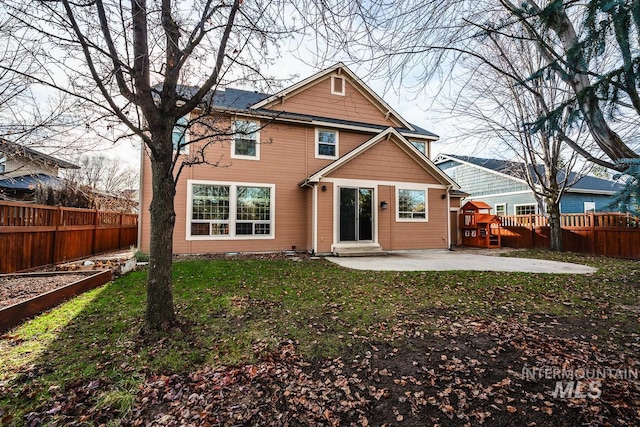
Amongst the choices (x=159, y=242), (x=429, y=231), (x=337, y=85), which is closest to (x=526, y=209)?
(x=429, y=231)

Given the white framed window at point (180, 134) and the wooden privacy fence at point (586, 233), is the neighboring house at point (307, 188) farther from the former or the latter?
the wooden privacy fence at point (586, 233)

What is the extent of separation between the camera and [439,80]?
164 inches

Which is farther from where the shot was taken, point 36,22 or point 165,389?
point 36,22

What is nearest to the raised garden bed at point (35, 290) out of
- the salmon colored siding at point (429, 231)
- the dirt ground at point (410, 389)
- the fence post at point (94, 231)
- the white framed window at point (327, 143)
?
the dirt ground at point (410, 389)

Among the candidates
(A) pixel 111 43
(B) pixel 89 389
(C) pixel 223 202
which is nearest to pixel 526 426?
(B) pixel 89 389

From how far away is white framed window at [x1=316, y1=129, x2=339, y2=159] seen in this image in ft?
40.4

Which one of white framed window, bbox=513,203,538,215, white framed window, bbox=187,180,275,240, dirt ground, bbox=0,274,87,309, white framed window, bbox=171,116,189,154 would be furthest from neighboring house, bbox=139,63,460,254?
white framed window, bbox=513,203,538,215

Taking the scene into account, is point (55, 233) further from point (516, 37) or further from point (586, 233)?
point (586, 233)

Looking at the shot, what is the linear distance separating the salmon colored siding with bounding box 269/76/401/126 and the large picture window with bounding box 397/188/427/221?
4.18m

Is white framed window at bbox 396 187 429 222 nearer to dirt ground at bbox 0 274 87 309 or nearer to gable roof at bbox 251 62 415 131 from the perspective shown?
gable roof at bbox 251 62 415 131

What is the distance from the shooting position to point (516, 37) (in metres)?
3.20

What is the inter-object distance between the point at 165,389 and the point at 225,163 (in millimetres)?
9315

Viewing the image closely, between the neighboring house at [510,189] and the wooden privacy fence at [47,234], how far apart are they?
17.5 metres

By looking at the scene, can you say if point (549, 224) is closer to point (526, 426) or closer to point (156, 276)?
point (526, 426)
